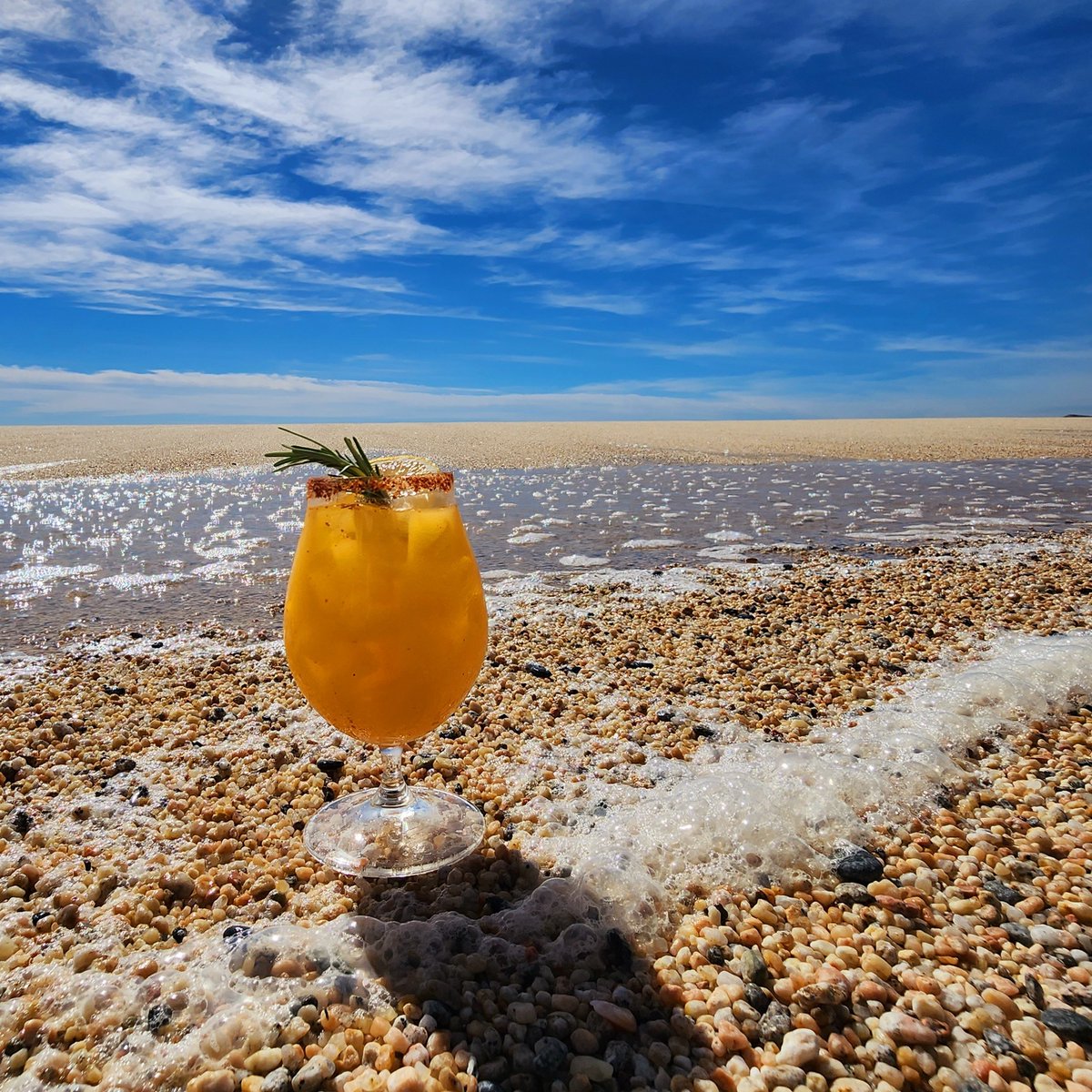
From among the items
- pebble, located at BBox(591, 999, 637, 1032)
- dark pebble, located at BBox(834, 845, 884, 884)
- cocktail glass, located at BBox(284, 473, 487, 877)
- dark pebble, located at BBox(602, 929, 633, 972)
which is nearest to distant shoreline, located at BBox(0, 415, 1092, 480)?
cocktail glass, located at BBox(284, 473, 487, 877)

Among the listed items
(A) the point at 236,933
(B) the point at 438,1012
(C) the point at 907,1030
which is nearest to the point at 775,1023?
(C) the point at 907,1030

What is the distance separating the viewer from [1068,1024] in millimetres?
1624

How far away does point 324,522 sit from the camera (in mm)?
2184

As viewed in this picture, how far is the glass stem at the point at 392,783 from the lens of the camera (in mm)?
2469

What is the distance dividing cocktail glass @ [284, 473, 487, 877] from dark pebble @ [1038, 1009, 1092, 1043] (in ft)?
4.79

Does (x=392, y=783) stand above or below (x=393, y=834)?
above

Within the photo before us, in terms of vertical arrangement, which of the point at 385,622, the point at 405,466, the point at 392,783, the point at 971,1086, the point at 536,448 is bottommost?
the point at 971,1086

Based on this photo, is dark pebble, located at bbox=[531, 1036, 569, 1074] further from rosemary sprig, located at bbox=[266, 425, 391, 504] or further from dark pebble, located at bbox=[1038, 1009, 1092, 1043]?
rosemary sprig, located at bbox=[266, 425, 391, 504]

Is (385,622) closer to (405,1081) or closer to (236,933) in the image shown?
(236,933)

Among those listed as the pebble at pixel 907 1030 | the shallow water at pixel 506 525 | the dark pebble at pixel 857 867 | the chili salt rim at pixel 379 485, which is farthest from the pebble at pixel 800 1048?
the shallow water at pixel 506 525

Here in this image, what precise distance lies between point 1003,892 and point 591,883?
1103 mm

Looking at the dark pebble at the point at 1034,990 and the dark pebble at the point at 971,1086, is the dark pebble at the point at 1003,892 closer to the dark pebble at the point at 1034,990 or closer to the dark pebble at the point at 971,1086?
the dark pebble at the point at 1034,990

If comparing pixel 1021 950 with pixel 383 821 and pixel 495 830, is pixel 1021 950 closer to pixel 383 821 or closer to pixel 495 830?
pixel 495 830

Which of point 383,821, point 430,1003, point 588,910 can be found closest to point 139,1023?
point 430,1003
